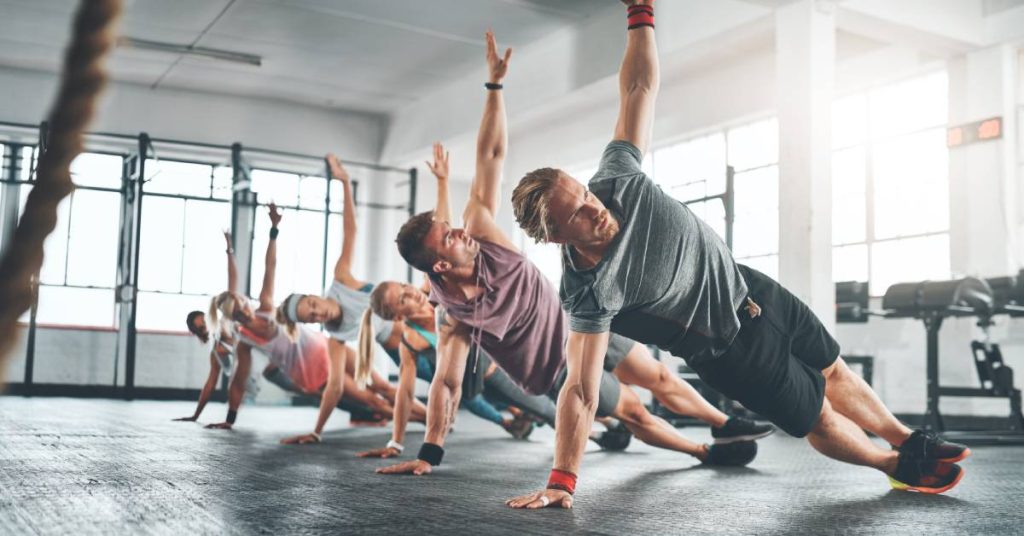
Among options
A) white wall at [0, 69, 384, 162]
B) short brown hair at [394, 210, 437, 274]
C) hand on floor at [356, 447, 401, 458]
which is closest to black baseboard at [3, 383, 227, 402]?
white wall at [0, 69, 384, 162]

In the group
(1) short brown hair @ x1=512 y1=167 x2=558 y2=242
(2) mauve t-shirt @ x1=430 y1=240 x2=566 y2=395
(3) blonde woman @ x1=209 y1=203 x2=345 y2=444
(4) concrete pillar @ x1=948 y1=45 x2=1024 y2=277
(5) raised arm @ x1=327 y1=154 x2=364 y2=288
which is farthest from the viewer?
(4) concrete pillar @ x1=948 y1=45 x2=1024 y2=277

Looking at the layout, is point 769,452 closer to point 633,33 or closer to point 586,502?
point 586,502

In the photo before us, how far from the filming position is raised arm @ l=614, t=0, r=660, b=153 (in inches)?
93.4

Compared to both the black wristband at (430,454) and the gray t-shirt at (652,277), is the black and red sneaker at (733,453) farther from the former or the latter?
the gray t-shirt at (652,277)

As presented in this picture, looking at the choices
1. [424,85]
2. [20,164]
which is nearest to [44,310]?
[20,164]

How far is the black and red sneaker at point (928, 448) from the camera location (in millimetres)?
2471

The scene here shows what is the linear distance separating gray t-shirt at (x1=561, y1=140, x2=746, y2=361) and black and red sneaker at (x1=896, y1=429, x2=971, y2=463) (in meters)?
0.63

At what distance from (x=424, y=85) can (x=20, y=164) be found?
423 centimetres

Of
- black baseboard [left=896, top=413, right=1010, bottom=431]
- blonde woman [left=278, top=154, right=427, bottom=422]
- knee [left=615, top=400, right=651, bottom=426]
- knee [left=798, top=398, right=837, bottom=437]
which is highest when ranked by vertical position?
blonde woman [left=278, top=154, right=427, bottom=422]

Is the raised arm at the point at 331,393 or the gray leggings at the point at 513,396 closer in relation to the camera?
the gray leggings at the point at 513,396

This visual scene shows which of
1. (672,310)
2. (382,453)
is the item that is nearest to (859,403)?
(672,310)

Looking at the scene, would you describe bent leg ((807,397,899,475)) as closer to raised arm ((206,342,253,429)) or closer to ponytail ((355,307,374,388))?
Answer: ponytail ((355,307,374,388))

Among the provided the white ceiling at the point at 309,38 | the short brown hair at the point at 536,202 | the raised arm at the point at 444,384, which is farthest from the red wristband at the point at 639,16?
the white ceiling at the point at 309,38

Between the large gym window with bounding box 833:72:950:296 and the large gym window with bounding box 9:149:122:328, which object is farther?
the large gym window with bounding box 9:149:122:328
